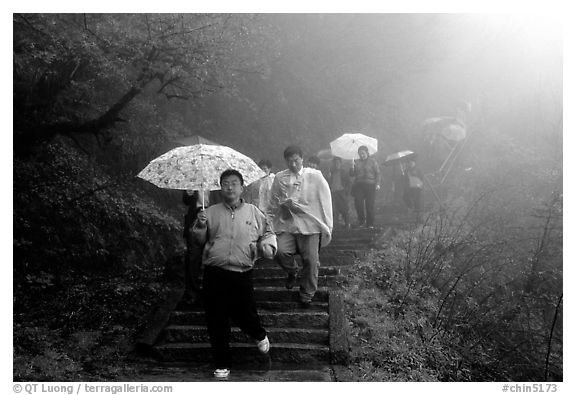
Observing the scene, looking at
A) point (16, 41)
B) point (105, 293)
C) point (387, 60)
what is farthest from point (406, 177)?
point (16, 41)

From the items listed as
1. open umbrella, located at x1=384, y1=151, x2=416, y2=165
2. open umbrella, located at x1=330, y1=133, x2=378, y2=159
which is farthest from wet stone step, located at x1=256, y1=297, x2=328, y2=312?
open umbrella, located at x1=384, y1=151, x2=416, y2=165

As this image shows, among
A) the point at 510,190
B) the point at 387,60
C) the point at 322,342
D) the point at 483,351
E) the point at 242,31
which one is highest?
the point at 387,60

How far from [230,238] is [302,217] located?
1707 millimetres

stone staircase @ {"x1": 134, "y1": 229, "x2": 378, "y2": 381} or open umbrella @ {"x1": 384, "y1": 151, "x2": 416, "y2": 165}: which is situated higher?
open umbrella @ {"x1": 384, "y1": 151, "x2": 416, "y2": 165}

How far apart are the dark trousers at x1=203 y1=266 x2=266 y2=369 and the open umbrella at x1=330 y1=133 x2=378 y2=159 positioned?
7.93 metres

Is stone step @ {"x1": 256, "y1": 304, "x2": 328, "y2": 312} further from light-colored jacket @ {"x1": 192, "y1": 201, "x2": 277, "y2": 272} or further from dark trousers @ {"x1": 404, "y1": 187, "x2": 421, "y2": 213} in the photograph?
dark trousers @ {"x1": 404, "y1": 187, "x2": 421, "y2": 213}

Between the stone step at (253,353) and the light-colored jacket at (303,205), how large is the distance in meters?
1.50

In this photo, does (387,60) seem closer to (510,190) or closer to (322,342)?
(510,190)

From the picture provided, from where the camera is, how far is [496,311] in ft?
35.8

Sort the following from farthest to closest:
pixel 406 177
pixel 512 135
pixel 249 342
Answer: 1. pixel 512 135
2. pixel 406 177
3. pixel 249 342

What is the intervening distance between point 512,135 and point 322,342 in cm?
2023

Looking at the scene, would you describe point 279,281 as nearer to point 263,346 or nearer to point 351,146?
point 263,346

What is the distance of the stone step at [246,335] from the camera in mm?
6551

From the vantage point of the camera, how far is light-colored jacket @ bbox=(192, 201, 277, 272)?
18.1 ft
